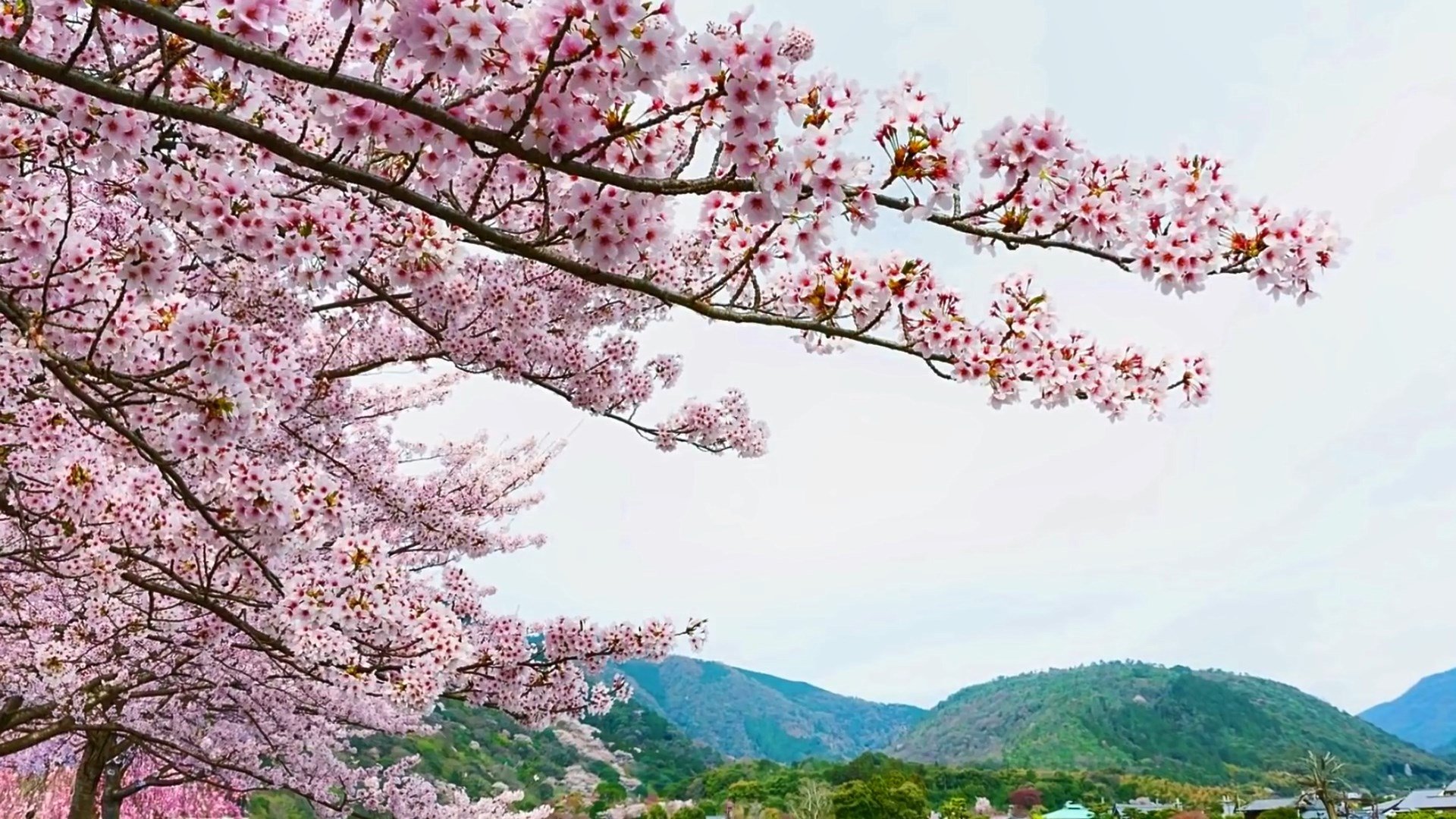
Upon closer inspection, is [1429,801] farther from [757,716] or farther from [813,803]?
[757,716]

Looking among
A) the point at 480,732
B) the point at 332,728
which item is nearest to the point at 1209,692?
the point at 480,732

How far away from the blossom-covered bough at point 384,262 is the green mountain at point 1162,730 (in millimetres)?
99671

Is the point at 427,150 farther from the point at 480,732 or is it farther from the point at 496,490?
the point at 480,732

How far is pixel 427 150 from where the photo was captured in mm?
2979

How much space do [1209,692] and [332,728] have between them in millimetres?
125998

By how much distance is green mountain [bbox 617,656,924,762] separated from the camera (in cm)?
13412

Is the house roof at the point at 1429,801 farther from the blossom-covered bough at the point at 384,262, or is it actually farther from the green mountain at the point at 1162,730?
the blossom-covered bough at the point at 384,262

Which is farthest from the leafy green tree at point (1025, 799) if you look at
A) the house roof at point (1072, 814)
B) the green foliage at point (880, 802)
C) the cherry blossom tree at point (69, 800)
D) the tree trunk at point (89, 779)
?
the tree trunk at point (89, 779)

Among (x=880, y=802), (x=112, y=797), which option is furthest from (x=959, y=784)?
(x=112, y=797)

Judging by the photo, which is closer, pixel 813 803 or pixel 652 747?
pixel 813 803

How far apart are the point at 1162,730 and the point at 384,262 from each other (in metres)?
117

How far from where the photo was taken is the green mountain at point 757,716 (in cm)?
13412

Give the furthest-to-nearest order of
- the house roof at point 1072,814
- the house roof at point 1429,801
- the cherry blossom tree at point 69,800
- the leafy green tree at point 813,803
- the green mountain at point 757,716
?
1. the green mountain at point 757,716
2. the house roof at point 1429,801
3. the leafy green tree at point 813,803
4. the house roof at point 1072,814
5. the cherry blossom tree at point 69,800

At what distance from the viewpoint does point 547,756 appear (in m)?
55.8
